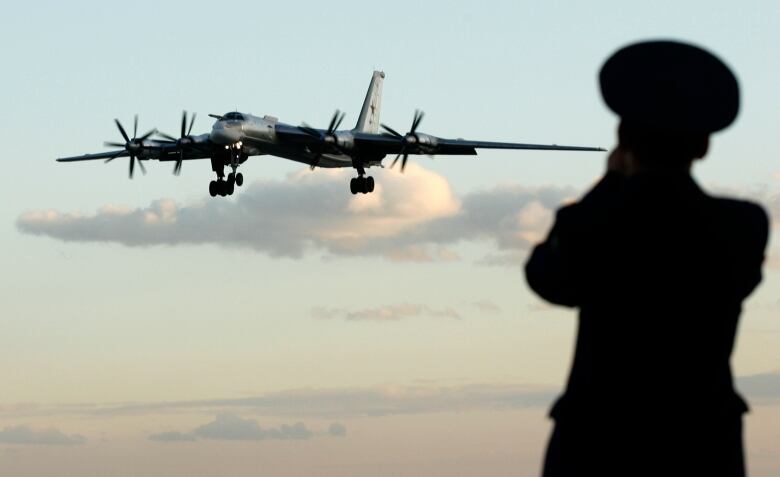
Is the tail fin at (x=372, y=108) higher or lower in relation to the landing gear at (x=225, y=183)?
higher

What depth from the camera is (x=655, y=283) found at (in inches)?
168

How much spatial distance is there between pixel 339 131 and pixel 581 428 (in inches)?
2744

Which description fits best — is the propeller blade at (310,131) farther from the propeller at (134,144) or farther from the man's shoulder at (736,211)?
the man's shoulder at (736,211)

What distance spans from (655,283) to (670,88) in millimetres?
660

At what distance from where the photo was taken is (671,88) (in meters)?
4.16

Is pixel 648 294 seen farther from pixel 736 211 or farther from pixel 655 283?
pixel 736 211

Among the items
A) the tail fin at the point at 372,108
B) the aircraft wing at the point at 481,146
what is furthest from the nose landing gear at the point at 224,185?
the tail fin at the point at 372,108

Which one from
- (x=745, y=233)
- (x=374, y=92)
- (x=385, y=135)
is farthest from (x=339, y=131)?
(x=745, y=233)

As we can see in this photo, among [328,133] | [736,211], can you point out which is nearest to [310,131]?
[328,133]

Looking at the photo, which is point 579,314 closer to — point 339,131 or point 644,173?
point 644,173

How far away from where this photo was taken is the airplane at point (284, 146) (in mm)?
71375

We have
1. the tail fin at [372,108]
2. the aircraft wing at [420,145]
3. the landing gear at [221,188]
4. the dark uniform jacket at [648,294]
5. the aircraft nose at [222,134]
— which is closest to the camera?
the dark uniform jacket at [648,294]

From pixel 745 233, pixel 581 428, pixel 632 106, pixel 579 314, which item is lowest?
pixel 581 428

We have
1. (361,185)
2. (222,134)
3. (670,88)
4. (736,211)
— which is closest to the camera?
(670,88)
